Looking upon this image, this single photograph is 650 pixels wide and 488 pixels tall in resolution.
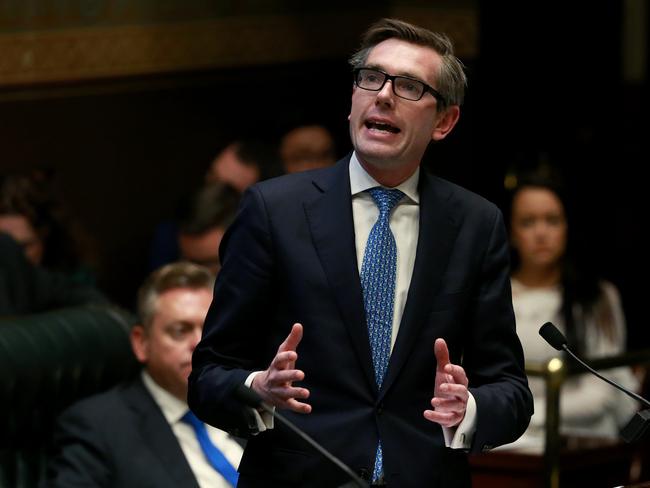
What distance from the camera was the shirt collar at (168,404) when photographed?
3631 millimetres

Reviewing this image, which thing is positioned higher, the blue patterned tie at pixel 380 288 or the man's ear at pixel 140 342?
the blue patterned tie at pixel 380 288

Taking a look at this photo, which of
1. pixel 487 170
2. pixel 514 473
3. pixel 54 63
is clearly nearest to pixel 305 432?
pixel 514 473

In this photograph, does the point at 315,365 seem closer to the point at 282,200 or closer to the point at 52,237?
the point at 282,200

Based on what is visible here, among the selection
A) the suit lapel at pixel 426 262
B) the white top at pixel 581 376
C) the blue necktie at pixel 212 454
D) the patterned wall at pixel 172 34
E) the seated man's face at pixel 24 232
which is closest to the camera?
the suit lapel at pixel 426 262

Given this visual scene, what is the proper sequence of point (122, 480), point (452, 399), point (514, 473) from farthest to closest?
point (514, 473) → point (122, 480) → point (452, 399)

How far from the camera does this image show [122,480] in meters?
3.42

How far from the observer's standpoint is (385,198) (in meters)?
2.42

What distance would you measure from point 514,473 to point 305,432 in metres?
2.06

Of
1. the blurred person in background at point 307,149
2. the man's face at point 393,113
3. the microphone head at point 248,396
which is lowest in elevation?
the microphone head at point 248,396

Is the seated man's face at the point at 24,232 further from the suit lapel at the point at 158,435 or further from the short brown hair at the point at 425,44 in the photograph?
the short brown hair at the point at 425,44

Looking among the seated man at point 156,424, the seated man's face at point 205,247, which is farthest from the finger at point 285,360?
the seated man's face at point 205,247

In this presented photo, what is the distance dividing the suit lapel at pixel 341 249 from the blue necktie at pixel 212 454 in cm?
129

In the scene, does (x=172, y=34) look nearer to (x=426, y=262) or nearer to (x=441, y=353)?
(x=426, y=262)

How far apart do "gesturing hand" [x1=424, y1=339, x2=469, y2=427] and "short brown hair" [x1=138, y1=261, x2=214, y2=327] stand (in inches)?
61.3
